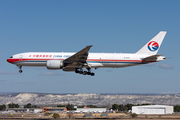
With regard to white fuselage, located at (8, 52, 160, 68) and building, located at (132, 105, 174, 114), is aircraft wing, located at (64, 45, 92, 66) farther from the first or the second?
building, located at (132, 105, 174, 114)

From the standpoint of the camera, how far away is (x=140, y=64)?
5456 cm

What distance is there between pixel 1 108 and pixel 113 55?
11712 cm

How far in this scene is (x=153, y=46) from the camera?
56.4m

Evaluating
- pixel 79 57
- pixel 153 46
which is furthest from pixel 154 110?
pixel 79 57

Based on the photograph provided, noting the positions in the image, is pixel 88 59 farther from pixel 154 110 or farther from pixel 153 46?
pixel 154 110

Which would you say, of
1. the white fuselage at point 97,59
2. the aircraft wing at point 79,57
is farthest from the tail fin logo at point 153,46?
the aircraft wing at point 79,57

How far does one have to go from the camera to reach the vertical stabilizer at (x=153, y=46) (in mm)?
56156

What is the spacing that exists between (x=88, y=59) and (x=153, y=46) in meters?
14.5

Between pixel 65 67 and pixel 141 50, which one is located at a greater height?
pixel 141 50

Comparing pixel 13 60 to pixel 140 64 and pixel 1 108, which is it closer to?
pixel 140 64

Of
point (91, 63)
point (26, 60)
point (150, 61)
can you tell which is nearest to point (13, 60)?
point (26, 60)

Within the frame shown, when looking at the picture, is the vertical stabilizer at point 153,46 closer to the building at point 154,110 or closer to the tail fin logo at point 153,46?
the tail fin logo at point 153,46

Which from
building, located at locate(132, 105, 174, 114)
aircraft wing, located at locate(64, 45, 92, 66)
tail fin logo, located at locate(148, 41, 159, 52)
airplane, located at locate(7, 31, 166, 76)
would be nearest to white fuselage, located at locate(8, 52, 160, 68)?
airplane, located at locate(7, 31, 166, 76)

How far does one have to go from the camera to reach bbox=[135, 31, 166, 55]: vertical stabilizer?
2211 inches
